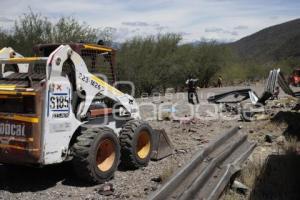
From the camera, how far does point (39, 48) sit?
364 inches

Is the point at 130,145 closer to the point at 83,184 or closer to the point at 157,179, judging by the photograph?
the point at 157,179

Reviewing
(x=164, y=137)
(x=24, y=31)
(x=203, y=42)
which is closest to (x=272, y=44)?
(x=203, y=42)

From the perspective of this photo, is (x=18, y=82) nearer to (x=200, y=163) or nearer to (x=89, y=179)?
(x=89, y=179)

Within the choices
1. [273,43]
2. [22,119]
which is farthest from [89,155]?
[273,43]

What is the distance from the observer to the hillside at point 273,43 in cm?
13154

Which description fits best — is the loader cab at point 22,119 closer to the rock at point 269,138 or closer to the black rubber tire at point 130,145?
the black rubber tire at point 130,145

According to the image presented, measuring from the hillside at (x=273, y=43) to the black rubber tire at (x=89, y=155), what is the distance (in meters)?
120

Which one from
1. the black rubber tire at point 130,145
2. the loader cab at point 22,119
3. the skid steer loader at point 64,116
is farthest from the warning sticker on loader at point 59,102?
the black rubber tire at point 130,145

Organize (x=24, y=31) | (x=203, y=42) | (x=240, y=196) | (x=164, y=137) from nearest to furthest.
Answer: (x=240, y=196) < (x=164, y=137) < (x=24, y=31) < (x=203, y=42)

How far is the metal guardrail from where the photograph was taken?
627 centimetres

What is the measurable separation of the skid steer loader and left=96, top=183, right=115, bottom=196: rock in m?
0.30

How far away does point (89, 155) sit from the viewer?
315 inches

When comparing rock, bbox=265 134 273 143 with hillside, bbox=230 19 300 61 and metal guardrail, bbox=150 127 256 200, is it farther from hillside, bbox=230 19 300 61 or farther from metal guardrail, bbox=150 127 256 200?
hillside, bbox=230 19 300 61

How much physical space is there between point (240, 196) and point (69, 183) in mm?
3029
